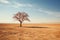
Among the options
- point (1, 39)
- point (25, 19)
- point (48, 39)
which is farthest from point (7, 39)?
point (25, 19)

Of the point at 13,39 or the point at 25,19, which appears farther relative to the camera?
the point at 25,19

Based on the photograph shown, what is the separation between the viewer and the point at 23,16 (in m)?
16.8

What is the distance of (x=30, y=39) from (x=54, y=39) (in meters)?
1.16

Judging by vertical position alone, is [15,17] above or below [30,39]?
above

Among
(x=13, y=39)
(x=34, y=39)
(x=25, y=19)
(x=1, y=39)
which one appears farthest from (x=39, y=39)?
(x=25, y=19)

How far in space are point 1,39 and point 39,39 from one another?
176 centimetres

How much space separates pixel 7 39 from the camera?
21.1 feet

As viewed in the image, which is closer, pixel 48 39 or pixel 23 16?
pixel 48 39

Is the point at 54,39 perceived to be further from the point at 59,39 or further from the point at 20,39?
the point at 20,39

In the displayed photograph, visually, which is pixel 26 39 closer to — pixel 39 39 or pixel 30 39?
pixel 30 39

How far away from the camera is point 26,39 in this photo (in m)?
6.51

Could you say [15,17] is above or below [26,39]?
above

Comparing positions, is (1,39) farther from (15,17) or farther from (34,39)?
(15,17)

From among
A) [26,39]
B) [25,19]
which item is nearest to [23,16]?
[25,19]
